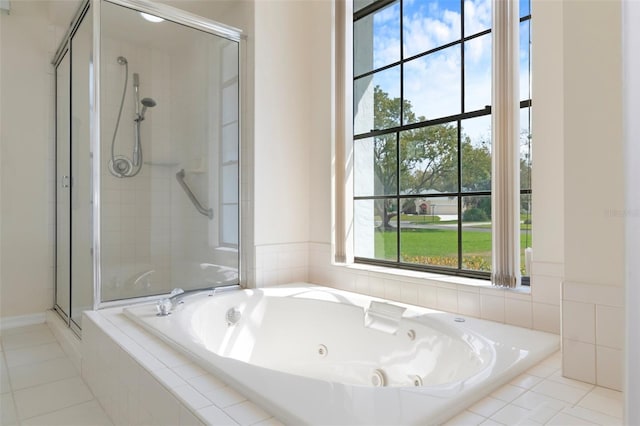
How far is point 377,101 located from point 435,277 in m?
A: 1.27

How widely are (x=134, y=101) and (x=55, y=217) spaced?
1.17 m

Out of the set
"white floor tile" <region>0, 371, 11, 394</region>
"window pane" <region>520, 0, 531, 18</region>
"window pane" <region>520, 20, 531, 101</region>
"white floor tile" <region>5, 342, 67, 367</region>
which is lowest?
"white floor tile" <region>0, 371, 11, 394</region>

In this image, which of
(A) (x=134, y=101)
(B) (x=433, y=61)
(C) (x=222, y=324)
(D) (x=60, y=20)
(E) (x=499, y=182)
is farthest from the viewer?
(D) (x=60, y=20)

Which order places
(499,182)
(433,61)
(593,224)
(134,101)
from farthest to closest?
(134,101) → (433,61) → (499,182) → (593,224)

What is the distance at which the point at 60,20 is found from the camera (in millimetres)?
2986

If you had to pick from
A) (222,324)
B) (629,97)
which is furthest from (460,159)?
(629,97)

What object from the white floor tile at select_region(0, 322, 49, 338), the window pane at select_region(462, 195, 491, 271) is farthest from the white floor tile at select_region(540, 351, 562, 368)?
the white floor tile at select_region(0, 322, 49, 338)

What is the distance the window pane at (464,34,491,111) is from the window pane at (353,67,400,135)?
0.49m

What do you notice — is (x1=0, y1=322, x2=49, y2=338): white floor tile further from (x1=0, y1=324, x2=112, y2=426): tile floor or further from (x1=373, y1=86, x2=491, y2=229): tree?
(x1=373, y1=86, x2=491, y2=229): tree

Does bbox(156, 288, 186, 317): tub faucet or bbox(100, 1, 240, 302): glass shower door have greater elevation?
bbox(100, 1, 240, 302): glass shower door

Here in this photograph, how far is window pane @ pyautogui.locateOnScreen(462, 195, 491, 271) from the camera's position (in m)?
2.08

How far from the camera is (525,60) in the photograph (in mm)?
1906

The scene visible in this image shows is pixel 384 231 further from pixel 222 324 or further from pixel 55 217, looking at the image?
pixel 55 217

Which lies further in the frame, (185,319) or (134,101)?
(134,101)
